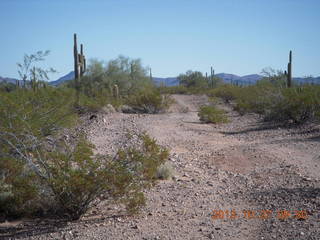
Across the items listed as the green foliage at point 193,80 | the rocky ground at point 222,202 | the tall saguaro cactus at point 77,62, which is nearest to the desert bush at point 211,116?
the rocky ground at point 222,202

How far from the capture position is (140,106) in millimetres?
25031

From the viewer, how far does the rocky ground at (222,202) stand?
17.0ft

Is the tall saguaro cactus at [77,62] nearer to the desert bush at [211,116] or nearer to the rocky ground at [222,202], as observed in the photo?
the desert bush at [211,116]

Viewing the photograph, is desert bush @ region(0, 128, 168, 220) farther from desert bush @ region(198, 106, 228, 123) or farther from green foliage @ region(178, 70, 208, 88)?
green foliage @ region(178, 70, 208, 88)

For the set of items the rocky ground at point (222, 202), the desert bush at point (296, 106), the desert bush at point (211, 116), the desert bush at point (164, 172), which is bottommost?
the rocky ground at point (222, 202)

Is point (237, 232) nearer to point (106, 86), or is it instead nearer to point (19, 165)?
point (19, 165)

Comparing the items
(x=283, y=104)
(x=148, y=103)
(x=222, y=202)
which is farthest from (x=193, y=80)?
(x=222, y=202)

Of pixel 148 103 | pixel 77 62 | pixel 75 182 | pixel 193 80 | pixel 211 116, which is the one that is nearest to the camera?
pixel 75 182

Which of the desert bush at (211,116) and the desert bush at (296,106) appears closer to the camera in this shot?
the desert bush at (296,106)

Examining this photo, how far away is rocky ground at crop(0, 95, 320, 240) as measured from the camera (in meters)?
5.17

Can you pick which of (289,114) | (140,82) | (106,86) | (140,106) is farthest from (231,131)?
(140,82)
